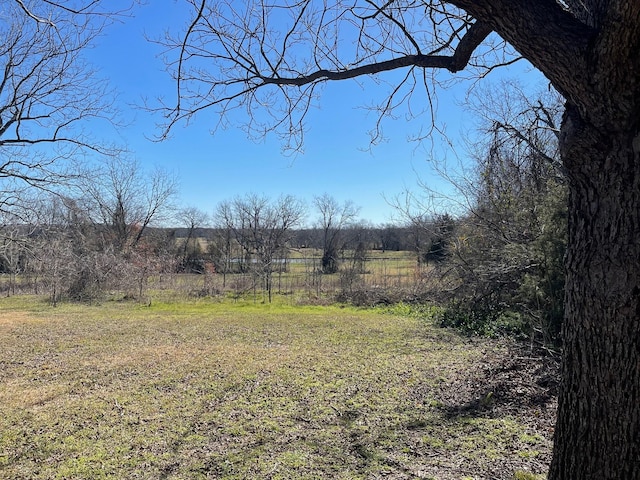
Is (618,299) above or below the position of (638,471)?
above

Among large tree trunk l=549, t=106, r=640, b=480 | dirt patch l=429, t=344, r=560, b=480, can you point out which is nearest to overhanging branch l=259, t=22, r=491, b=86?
large tree trunk l=549, t=106, r=640, b=480

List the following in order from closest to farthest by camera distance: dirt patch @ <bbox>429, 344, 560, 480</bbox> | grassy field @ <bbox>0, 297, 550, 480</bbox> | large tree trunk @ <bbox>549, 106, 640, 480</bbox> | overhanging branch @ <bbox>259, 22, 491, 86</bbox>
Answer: large tree trunk @ <bbox>549, 106, 640, 480</bbox> → overhanging branch @ <bbox>259, 22, 491, 86</bbox> → dirt patch @ <bbox>429, 344, 560, 480</bbox> → grassy field @ <bbox>0, 297, 550, 480</bbox>

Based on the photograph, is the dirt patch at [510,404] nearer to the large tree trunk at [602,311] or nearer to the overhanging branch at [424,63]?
the large tree trunk at [602,311]

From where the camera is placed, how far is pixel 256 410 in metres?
4.03

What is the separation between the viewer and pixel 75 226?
7793 millimetres

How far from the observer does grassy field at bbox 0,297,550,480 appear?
292 centimetres

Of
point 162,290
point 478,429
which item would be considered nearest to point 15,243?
point 478,429

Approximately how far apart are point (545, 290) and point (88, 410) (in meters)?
5.50

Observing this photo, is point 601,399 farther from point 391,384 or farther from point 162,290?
point 162,290

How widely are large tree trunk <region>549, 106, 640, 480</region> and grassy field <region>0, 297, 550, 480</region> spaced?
63.0 inches

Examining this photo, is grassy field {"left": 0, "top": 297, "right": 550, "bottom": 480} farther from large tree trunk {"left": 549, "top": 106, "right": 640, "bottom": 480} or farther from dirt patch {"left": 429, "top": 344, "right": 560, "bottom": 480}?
large tree trunk {"left": 549, "top": 106, "right": 640, "bottom": 480}

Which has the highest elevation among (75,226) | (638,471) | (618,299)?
(75,226)

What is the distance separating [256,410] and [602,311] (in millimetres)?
3473

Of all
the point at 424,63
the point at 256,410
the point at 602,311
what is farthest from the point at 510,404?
the point at 424,63
